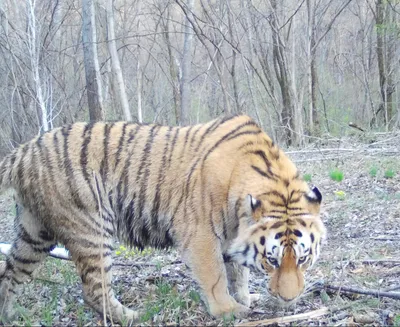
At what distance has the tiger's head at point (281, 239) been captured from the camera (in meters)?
3.07

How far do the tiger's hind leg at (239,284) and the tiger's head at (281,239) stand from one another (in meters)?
0.60

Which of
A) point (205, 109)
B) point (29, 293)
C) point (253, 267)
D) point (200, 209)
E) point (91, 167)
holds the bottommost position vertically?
point (205, 109)

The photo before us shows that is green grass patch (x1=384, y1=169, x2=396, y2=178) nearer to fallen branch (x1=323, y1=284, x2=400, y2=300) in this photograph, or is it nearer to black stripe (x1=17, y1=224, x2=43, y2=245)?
fallen branch (x1=323, y1=284, x2=400, y2=300)

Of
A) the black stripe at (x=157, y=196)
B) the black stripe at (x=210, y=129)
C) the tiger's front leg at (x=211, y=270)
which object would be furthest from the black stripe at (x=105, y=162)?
the tiger's front leg at (x=211, y=270)

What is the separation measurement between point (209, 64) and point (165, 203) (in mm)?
11655

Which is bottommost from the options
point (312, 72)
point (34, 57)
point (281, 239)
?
point (312, 72)

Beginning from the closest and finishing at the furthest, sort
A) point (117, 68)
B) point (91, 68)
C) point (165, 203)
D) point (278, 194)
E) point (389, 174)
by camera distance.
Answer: point (278, 194) < point (165, 203) < point (389, 174) < point (91, 68) < point (117, 68)

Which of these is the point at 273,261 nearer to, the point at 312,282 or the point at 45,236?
the point at 312,282

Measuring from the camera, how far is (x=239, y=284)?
393 centimetres

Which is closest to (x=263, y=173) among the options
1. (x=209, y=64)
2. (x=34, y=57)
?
(x=34, y=57)

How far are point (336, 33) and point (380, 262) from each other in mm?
15670

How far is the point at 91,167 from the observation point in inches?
146

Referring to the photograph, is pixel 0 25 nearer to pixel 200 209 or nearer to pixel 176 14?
pixel 176 14

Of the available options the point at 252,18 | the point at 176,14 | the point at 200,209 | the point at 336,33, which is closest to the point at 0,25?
the point at 252,18
